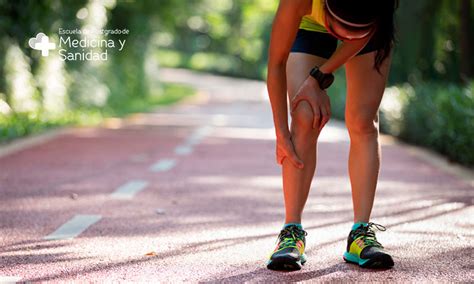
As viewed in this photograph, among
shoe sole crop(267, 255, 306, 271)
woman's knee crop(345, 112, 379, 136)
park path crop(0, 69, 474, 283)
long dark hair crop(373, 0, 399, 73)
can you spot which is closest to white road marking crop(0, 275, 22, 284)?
park path crop(0, 69, 474, 283)

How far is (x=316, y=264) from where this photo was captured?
13.9 ft

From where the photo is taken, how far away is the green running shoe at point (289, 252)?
4027 mm

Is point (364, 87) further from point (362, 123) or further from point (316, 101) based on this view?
point (316, 101)

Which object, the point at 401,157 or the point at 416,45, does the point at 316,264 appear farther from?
the point at 416,45

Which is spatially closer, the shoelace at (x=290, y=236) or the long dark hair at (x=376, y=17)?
the long dark hair at (x=376, y=17)

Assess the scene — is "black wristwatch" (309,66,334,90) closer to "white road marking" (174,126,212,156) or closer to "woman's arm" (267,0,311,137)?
"woman's arm" (267,0,311,137)

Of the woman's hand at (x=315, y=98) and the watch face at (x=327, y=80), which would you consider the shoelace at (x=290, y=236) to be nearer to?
the woman's hand at (x=315, y=98)

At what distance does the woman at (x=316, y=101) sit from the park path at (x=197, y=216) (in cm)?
17

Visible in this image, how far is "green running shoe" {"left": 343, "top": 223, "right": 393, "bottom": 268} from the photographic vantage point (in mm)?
4062

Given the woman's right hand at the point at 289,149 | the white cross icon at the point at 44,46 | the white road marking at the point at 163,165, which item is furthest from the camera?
the white cross icon at the point at 44,46

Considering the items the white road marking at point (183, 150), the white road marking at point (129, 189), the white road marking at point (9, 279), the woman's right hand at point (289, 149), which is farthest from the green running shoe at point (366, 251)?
the white road marking at point (183, 150)

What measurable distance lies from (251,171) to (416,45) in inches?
333

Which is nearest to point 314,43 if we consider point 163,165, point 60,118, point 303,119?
point 303,119

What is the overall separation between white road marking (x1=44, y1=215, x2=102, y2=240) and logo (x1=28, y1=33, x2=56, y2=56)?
11.3 metres
